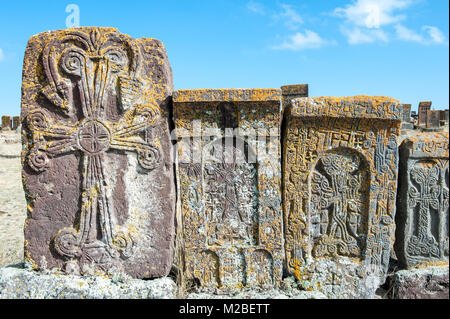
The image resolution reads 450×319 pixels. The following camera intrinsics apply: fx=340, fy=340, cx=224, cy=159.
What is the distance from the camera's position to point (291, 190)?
2.85m

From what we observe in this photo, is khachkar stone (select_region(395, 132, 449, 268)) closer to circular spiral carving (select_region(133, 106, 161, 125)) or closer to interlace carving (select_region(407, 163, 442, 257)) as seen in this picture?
interlace carving (select_region(407, 163, 442, 257))

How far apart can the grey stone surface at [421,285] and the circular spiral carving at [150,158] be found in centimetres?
229

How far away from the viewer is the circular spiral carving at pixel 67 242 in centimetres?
289

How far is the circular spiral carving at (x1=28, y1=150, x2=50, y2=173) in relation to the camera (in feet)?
9.35

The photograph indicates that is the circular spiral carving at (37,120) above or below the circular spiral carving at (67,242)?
above

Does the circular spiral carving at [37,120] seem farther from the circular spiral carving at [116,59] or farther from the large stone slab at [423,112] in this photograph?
the large stone slab at [423,112]

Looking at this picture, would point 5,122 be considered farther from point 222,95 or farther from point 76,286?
point 222,95

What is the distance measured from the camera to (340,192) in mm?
2883

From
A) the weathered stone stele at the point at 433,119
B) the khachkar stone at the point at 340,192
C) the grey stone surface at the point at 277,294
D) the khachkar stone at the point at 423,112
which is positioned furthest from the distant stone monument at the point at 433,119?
the grey stone surface at the point at 277,294

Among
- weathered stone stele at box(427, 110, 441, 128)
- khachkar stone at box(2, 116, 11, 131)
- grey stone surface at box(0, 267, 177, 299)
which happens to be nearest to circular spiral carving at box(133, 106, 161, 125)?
grey stone surface at box(0, 267, 177, 299)

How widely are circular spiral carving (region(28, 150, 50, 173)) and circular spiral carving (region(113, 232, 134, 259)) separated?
0.85 metres

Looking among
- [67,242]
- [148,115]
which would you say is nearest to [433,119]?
[148,115]
